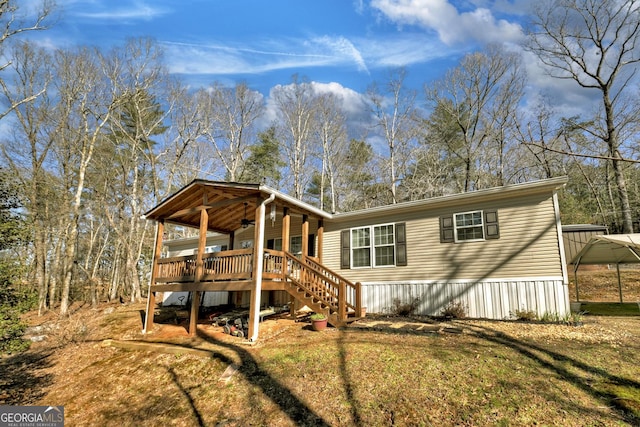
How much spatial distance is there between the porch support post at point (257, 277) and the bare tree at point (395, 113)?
50.5 ft

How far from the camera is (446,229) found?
10156mm

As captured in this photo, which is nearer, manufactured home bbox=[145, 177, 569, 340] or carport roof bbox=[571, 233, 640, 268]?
manufactured home bbox=[145, 177, 569, 340]

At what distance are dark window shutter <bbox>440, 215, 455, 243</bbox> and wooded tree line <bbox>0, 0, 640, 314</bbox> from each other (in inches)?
418

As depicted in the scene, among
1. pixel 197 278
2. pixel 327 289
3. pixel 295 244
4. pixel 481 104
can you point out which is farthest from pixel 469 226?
pixel 481 104

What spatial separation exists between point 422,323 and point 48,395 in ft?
28.8

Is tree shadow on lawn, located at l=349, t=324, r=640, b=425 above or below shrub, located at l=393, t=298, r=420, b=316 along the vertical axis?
below

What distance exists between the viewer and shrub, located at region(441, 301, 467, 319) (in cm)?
939

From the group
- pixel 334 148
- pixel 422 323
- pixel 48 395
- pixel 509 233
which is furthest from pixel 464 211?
pixel 334 148

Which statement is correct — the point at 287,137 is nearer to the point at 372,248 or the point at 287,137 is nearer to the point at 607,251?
the point at 372,248

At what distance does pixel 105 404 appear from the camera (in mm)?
6262

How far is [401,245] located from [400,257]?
0.40 meters

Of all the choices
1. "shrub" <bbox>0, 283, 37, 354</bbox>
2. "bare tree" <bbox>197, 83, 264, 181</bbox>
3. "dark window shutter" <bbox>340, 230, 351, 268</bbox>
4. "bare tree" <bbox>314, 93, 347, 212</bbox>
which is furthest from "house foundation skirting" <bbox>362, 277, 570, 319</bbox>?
"bare tree" <bbox>197, 83, 264, 181</bbox>

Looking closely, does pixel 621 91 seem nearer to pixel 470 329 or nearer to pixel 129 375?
pixel 470 329

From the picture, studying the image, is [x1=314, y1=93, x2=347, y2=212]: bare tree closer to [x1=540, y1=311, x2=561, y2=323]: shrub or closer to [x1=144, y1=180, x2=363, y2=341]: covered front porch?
[x1=144, y1=180, x2=363, y2=341]: covered front porch
